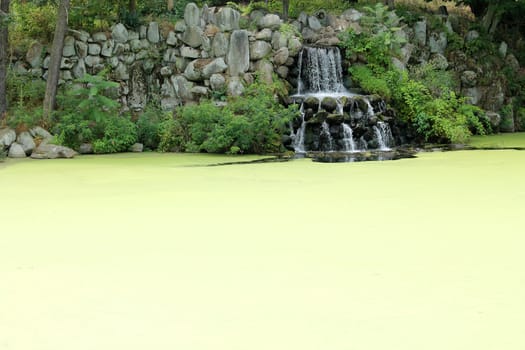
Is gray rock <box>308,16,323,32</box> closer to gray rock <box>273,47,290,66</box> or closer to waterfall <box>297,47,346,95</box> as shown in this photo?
waterfall <box>297,47,346,95</box>

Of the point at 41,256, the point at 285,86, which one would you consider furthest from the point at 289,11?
the point at 41,256

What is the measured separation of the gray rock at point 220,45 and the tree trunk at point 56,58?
9.61 ft

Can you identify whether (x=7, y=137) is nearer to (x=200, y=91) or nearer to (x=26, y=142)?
(x=26, y=142)

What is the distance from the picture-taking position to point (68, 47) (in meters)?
13.2

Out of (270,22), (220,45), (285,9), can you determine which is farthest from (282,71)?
(285,9)

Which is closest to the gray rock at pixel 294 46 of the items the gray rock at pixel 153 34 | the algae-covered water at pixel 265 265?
the gray rock at pixel 153 34

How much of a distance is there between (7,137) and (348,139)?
6075 millimetres

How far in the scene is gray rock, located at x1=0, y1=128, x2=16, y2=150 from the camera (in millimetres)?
10953

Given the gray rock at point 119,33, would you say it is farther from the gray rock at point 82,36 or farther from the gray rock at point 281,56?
the gray rock at point 281,56

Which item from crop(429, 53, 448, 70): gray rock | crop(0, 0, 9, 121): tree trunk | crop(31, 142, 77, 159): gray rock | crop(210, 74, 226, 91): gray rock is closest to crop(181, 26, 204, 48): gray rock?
crop(210, 74, 226, 91): gray rock

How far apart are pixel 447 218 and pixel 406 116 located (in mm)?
8620

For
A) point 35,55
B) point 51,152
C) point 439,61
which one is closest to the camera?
point 51,152

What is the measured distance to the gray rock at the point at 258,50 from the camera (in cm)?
1295

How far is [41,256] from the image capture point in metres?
4.08
